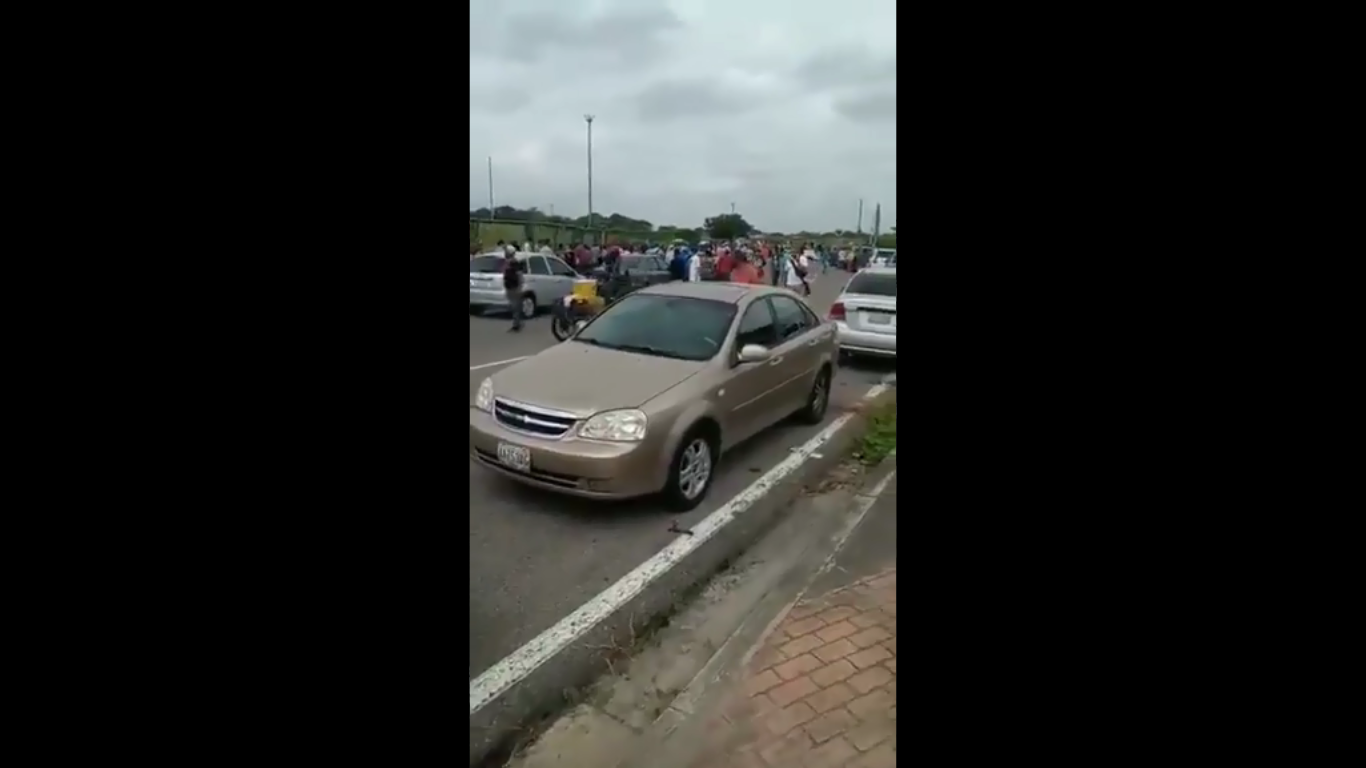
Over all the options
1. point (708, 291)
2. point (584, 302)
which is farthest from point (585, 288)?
point (708, 291)

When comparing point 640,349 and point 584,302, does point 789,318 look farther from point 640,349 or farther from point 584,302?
point 584,302

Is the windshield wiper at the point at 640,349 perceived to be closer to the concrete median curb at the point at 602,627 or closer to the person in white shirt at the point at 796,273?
the concrete median curb at the point at 602,627

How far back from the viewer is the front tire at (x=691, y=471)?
3977 mm

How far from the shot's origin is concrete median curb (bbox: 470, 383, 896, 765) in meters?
2.47

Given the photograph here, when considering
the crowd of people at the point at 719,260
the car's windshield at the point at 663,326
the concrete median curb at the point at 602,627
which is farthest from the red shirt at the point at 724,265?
the concrete median curb at the point at 602,627

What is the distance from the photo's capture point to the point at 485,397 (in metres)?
4.00

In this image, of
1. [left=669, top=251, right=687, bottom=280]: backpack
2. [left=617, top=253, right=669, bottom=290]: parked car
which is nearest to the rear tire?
[left=669, top=251, right=687, bottom=280]: backpack

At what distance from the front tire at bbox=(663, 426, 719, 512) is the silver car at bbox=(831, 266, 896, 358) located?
299 centimetres

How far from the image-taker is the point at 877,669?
8.75ft
